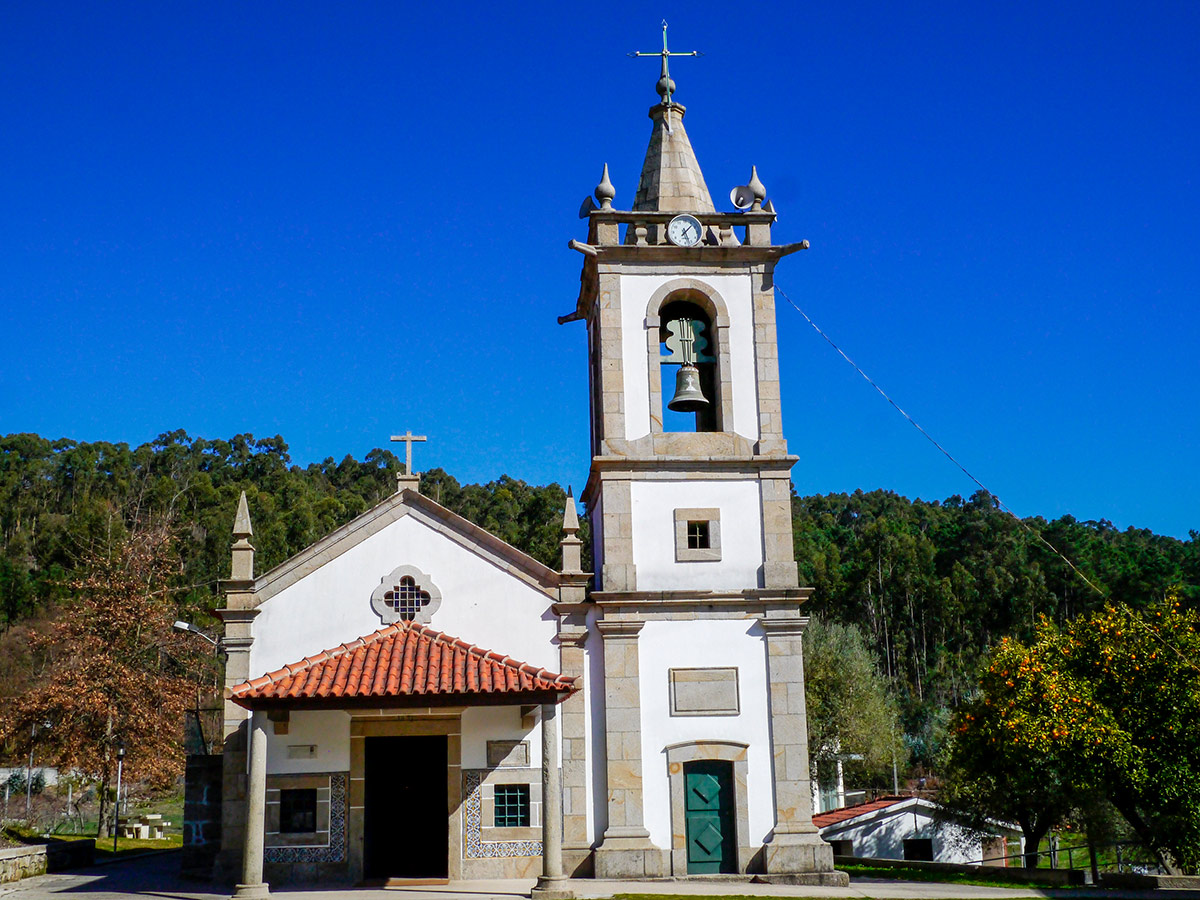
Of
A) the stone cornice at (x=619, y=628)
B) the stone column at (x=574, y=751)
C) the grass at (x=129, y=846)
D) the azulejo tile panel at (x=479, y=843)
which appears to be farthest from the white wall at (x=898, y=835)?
the grass at (x=129, y=846)

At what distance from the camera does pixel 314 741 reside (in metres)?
18.1

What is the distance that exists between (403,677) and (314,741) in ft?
7.28

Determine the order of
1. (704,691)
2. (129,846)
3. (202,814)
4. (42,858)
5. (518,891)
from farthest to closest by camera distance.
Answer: (129,846) < (42,858) < (202,814) < (704,691) < (518,891)

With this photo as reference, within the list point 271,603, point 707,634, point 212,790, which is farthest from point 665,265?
point 212,790

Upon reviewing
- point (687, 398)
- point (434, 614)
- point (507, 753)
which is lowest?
point (507, 753)

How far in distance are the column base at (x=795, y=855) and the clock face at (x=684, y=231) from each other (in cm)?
1004

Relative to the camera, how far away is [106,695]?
98.1ft

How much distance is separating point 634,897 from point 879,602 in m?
53.5

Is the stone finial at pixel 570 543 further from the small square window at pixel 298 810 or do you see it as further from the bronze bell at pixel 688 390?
the small square window at pixel 298 810

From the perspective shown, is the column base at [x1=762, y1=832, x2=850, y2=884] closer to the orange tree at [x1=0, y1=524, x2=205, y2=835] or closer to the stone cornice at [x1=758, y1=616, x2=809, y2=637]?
the stone cornice at [x1=758, y1=616, x2=809, y2=637]

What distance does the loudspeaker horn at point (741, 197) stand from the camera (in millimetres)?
20641

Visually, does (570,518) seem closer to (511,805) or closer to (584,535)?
(511,805)

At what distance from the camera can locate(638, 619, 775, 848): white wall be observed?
1814cm

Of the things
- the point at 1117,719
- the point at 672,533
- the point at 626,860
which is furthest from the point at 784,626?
the point at 1117,719
